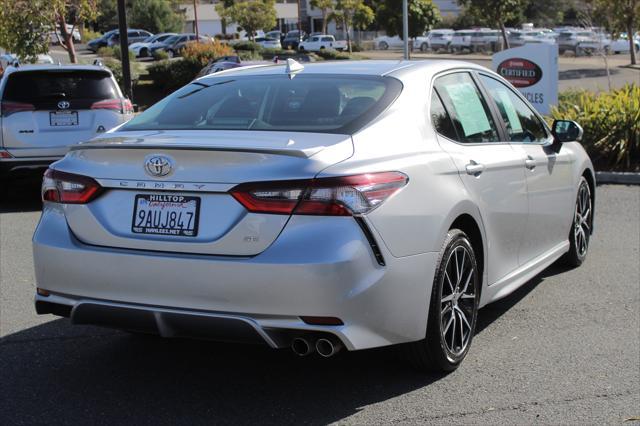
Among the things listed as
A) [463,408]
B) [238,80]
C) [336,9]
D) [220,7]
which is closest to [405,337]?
[463,408]

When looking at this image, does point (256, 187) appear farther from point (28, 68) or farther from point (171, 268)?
point (28, 68)

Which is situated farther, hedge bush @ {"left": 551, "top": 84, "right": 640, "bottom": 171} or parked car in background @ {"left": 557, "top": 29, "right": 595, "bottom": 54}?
parked car in background @ {"left": 557, "top": 29, "right": 595, "bottom": 54}

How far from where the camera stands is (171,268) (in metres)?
4.04

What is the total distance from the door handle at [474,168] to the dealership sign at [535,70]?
9.38 meters

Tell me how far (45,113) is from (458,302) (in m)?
7.45

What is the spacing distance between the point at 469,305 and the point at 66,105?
733 centimetres

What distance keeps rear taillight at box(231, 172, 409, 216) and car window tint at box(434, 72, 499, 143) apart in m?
1.33

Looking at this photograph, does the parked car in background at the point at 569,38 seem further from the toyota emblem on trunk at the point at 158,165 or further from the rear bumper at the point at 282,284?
the toyota emblem on trunk at the point at 158,165

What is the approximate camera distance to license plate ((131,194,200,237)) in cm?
405

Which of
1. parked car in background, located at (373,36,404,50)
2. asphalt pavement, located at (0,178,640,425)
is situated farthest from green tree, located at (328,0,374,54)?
asphalt pavement, located at (0,178,640,425)

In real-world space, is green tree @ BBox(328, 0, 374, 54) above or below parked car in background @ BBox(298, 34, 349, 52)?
above

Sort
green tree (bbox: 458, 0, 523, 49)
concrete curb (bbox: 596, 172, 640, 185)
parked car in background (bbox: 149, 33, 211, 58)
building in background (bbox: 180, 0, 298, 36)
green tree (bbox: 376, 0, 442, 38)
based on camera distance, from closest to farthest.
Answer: concrete curb (bbox: 596, 172, 640, 185) < green tree (bbox: 458, 0, 523, 49) < green tree (bbox: 376, 0, 442, 38) < parked car in background (bbox: 149, 33, 211, 58) < building in background (bbox: 180, 0, 298, 36)

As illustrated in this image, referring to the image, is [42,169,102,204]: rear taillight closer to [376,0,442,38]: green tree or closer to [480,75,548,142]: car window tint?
[480,75,548,142]: car window tint

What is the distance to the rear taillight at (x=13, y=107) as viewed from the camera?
10.6 m
